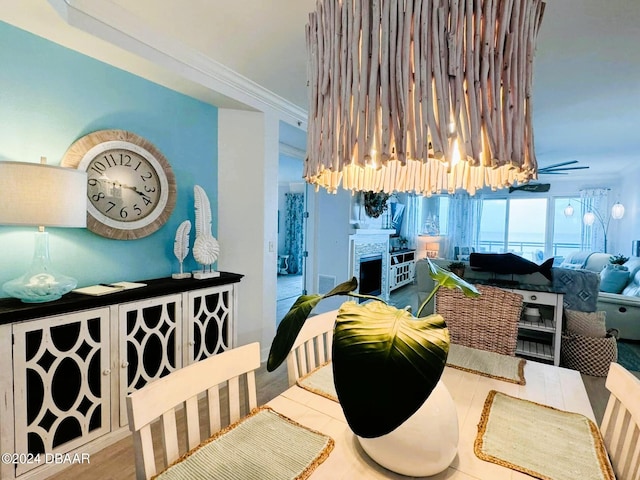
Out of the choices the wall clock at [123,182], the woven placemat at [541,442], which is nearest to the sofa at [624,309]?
the woven placemat at [541,442]

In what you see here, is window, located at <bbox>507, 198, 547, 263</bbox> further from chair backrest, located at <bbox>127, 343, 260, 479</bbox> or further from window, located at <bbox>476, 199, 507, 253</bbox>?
chair backrest, located at <bbox>127, 343, 260, 479</bbox>

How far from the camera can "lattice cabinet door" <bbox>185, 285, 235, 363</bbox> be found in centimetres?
220

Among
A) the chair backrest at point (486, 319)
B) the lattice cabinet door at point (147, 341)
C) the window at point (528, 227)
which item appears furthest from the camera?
the window at point (528, 227)

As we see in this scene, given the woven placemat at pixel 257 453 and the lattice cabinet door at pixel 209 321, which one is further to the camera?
the lattice cabinet door at pixel 209 321

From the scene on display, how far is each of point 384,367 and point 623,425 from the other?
0.99 metres

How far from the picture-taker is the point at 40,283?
61.4 inches

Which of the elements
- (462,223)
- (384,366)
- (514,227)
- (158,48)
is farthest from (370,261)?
(384,366)

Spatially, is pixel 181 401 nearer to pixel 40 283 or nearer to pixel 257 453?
pixel 257 453

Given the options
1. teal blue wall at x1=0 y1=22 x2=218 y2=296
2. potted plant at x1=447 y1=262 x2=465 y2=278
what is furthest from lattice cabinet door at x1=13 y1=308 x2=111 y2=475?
potted plant at x1=447 y1=262 x2=465 y2=278

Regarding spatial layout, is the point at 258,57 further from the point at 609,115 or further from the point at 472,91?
the point at 609,115

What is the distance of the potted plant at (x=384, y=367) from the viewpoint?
0.47 m

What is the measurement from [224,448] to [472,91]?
3.39 ft

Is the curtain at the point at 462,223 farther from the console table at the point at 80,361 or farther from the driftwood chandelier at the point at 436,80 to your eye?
the driftwood chandelier at the point at 436,80

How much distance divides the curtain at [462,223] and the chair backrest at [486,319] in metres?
6.00
